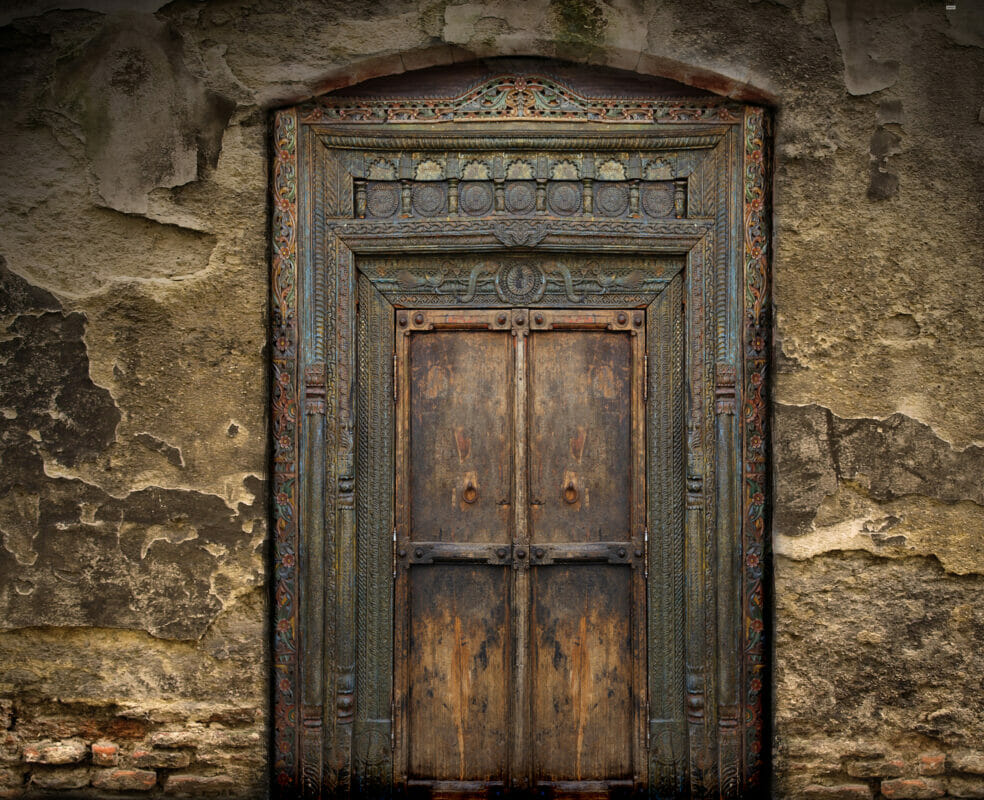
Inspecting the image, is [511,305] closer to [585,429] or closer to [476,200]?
[476,200]

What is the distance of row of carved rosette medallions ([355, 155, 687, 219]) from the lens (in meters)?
2.69

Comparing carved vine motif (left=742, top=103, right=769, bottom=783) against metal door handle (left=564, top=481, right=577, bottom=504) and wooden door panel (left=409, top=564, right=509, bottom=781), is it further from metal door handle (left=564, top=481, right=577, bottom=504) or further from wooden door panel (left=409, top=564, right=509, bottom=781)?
wooden door panel (left=409, top=564, right=509, bottom=781)

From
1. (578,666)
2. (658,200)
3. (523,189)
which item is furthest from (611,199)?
(578,666)

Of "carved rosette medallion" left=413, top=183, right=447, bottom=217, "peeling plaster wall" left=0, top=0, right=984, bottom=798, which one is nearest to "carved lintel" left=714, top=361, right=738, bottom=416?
"peeling plaster wall" left=0, top=0, right=984, bottom=798

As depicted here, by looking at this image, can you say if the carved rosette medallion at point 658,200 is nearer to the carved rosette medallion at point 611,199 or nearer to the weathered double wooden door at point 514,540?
the carved rosette medallion at point 611,199

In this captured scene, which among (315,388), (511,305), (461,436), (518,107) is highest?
(518,107)

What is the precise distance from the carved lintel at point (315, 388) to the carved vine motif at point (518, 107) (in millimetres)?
821

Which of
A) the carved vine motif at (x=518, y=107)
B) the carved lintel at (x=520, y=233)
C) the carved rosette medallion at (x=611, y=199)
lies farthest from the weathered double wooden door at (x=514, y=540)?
the carved vine motif at (x=518, y=107)

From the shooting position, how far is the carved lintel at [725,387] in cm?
263

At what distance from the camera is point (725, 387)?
2633 mm

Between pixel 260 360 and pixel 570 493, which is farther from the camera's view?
pixel 570 493

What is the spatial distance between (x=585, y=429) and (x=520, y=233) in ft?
2.28

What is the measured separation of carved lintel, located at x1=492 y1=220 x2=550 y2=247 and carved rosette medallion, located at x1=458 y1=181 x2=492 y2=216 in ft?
0.26

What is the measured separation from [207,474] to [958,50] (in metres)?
2.67
